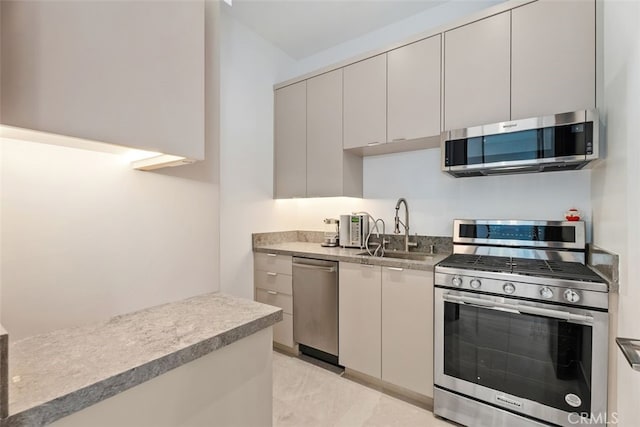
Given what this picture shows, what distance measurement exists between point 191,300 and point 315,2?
250 centimetres

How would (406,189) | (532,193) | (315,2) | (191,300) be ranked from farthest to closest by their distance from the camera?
(406,189) < (315,2) < (532,193) < (191,300)

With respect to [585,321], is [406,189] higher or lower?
higher

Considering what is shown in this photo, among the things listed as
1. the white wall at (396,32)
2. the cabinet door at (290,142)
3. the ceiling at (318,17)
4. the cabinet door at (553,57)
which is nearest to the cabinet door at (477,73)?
the cabinet door at (553,57)

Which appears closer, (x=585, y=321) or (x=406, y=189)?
(x=585, y=321)

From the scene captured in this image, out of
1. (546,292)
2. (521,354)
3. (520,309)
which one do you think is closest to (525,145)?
(546,292)

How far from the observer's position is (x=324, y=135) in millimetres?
2770

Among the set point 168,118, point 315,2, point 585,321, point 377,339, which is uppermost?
point 315,2

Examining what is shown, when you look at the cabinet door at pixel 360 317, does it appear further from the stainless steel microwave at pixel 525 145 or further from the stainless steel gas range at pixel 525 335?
the stainless steel microwave at pixel 525 145

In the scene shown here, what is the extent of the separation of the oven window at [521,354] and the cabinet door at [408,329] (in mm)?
142

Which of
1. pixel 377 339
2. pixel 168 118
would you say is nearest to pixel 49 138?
pixel 168 118

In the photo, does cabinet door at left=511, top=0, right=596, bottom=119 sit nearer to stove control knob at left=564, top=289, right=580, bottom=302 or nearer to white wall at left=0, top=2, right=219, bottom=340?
stove control knob at left=564, top=289, right=580, bottom=302

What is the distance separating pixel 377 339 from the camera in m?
2.15

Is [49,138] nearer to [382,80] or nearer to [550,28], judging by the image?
[382,80]

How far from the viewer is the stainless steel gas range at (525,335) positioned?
1443mm
